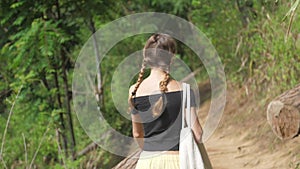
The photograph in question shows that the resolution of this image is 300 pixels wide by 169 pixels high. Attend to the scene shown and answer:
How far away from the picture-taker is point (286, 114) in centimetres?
723

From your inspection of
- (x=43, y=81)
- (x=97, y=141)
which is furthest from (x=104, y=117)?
(x=43, y=81)

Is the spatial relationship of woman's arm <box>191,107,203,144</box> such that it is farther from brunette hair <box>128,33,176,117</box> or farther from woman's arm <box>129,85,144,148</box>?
woman's arm <box>129,85,144,148</box>

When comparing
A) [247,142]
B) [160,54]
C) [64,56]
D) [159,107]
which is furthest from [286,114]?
[64,56]

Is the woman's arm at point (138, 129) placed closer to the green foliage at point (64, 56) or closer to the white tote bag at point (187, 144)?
the white tote bag at point (187, 144)

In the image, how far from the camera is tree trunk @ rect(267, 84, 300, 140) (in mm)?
7164

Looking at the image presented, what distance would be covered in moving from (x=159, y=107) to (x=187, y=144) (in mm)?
295

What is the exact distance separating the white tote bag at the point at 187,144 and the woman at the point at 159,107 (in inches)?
1.4

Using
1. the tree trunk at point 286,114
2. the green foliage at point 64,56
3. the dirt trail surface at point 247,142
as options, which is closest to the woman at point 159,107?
the dirt trail surface at point 247,142

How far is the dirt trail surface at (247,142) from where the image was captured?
7.66m

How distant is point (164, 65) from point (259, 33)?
661 centimetres

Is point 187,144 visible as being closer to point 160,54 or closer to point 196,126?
point 196,126

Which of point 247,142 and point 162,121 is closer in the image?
point 162,121

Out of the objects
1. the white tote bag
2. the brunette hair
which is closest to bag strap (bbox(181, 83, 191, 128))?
the white tote bag

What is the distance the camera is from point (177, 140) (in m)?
4.12
